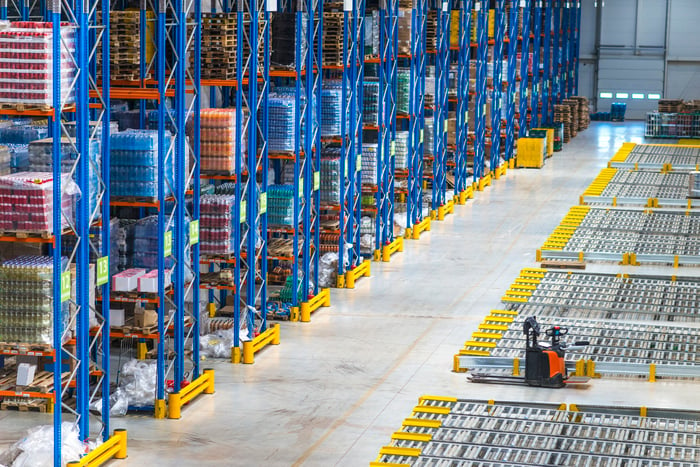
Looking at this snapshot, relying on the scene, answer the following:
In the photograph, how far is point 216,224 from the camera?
1470 centimetres

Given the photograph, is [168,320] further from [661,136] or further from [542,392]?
[661,136]

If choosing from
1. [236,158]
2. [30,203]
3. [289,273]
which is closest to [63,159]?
[30,203]

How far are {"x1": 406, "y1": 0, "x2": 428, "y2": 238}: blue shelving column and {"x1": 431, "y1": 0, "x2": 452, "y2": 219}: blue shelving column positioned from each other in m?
0.84

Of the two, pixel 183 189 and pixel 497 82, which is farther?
pixel 497 82

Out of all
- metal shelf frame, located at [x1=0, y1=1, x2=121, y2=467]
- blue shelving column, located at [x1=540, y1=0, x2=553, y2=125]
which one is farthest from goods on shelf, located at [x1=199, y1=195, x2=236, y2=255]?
blue shelving column, located at [x1=540, y1=0, x2=553, y2=125]

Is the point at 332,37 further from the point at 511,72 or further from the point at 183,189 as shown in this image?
the point at 511,72

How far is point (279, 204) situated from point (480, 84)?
13418mm

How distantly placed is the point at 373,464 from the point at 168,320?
140 inches

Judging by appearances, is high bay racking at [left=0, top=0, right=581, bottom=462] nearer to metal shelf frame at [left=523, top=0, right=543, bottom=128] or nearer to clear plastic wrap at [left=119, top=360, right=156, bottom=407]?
clear plastic wrap at [left=119, top=360, right=156, bottom=407]

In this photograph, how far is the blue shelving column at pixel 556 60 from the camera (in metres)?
41.7

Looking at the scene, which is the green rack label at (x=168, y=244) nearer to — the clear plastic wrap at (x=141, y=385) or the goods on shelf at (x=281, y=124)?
the clear plastic wrap at (x=141, y=385)

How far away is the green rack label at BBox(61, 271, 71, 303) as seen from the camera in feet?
34.6

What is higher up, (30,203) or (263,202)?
(30,203)

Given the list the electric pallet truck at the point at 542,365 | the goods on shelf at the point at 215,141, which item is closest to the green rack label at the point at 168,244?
the goods on shelf at the point at 215,141
